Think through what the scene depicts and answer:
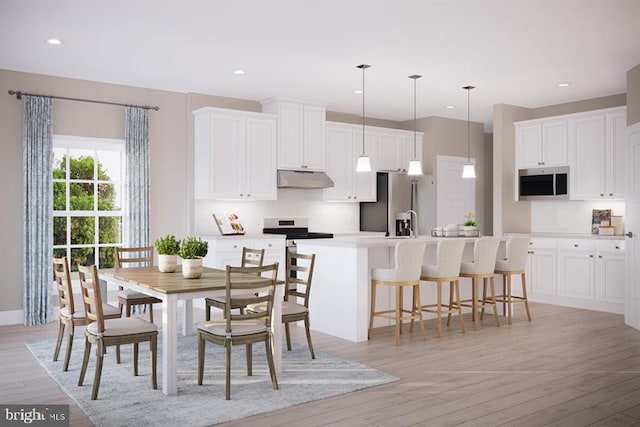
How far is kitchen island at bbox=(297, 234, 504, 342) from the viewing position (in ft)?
18.0

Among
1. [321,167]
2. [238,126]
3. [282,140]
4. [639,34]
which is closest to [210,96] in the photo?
[238,126]

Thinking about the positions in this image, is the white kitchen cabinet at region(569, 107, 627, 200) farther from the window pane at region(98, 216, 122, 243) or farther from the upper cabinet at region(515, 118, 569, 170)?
the window pane at region(98, 216, 122, 243)

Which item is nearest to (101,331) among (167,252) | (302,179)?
(167,252)

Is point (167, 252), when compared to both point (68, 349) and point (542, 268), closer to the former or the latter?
point (68, 349)

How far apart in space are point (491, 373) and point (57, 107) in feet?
18.0

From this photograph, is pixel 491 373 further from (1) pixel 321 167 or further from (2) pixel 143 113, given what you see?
(2) pixel 143 113

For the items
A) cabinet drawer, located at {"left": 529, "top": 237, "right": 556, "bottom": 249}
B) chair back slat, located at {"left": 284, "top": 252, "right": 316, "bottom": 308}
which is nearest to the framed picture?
chair back slat, located at {"left": 284, "top": 252, "right": 316, "bottom": 308}

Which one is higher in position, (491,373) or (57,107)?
(57,107)

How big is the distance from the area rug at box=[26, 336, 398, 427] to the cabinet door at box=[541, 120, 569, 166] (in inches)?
194

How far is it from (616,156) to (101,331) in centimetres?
657

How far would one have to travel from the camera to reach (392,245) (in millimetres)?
5621

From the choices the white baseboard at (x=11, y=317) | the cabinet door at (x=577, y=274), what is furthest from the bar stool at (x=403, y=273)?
the white baseboard at (x=11, y=317)

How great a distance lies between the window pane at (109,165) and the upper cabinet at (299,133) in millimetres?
2121

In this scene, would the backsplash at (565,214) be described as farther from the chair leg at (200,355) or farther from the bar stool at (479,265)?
the chair leg at (200,355)
